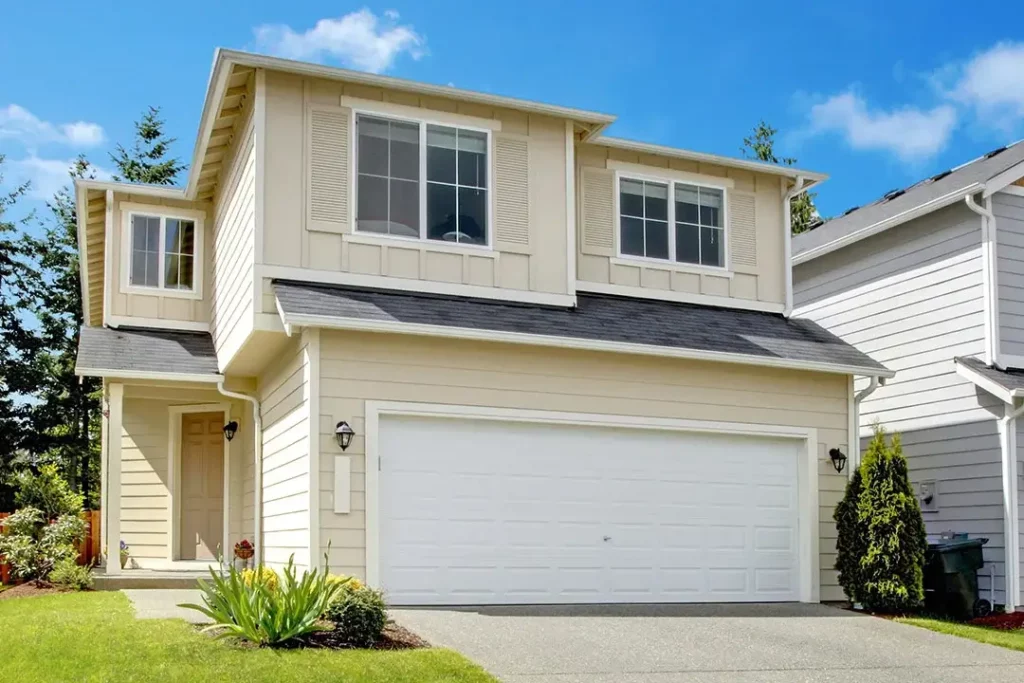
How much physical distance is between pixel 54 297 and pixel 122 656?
2213 cm

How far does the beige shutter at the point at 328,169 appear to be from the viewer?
1205 centimetres

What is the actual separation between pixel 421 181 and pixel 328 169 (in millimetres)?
1028

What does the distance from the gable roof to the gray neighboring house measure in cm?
3

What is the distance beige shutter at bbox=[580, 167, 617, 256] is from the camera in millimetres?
14094

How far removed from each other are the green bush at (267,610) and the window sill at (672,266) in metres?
6.53

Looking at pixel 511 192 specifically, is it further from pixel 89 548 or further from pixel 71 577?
pixel 89 548

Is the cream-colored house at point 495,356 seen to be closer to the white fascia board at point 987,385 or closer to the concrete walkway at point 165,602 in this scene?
the concrete walkway at point 165,602

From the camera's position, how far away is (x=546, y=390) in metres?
12.2

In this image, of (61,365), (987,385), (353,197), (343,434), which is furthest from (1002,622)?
(61,365)

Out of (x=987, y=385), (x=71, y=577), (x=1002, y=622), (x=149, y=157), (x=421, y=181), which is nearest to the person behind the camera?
(x=421, y=181)

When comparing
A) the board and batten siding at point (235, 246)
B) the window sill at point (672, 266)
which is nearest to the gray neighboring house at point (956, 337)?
the window sill at point (672, 266)

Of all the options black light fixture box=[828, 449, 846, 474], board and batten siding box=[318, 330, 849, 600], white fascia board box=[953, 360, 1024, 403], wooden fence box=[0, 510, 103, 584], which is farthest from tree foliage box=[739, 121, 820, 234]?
wooden fence box=[0, 510, 103, 584]

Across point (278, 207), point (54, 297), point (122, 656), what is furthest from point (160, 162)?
point (122, 656)

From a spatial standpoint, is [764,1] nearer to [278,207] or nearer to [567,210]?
[567,210]
